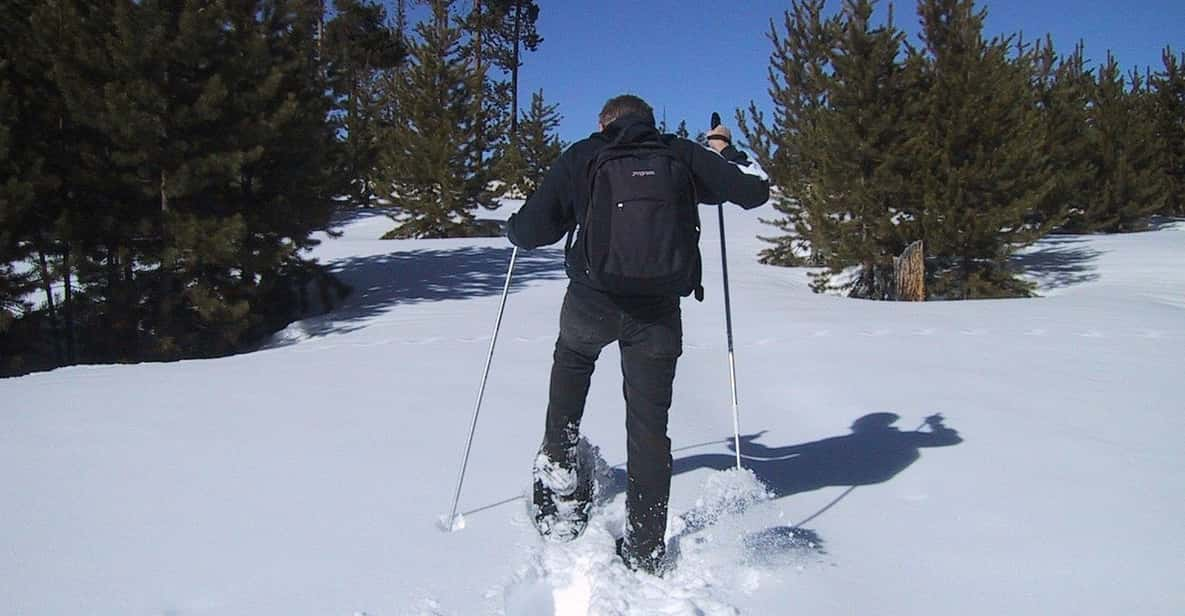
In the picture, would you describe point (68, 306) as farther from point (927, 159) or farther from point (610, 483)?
point (927, 159)

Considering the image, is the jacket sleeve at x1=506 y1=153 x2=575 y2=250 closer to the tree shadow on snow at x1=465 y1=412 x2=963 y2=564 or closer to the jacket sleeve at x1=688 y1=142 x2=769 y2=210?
the jacket sleeve at x1=688 y1=142 x2=769 y2=210

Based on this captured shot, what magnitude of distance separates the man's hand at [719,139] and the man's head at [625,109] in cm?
44

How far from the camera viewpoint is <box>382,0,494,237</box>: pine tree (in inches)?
725

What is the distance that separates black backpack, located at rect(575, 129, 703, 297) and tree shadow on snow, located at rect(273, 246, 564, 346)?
6.45m

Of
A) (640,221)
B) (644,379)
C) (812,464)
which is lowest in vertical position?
(812,464)

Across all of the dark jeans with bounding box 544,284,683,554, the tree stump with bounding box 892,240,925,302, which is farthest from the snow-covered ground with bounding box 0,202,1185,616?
the tree stump with bounding box 892,240,925,302

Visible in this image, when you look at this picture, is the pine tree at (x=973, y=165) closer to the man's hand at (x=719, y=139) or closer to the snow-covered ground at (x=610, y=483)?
the snow-covered ground at (x=610, y=483)

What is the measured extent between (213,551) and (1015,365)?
18.2 feet

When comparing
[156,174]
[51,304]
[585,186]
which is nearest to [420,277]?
[156,174]

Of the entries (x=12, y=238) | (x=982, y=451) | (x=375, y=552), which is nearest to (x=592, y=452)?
(x=375, y=552)

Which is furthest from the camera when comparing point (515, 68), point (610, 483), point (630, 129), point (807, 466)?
point (515, 68)

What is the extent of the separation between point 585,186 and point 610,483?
4.78 feet

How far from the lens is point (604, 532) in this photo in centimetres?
287

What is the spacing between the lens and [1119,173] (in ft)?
62.9
